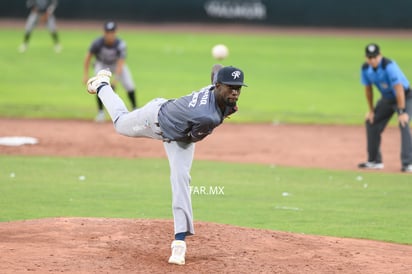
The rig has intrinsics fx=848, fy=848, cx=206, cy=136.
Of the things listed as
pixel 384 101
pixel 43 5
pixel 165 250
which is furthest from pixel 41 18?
pixel 165 250

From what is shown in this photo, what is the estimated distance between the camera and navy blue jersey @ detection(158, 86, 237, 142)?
26.8 ft

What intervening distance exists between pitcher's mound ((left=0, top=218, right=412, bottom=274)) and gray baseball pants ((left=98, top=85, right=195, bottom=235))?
0.50 metres

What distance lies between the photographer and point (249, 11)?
131ft

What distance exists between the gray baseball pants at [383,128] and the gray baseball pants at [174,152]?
23.4 ft

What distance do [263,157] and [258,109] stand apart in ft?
20.4

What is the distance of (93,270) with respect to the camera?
26.3 feet

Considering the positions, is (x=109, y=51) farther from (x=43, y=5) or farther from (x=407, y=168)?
(x=43, y=5)

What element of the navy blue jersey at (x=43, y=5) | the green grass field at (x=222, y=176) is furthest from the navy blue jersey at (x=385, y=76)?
the navy blue jersey at (x=43, y=5)

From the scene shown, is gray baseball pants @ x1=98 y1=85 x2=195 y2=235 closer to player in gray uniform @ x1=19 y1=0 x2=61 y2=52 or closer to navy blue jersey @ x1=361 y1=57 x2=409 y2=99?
navy blue jersey @ x1=361 y1=57 x2=409 y2=99

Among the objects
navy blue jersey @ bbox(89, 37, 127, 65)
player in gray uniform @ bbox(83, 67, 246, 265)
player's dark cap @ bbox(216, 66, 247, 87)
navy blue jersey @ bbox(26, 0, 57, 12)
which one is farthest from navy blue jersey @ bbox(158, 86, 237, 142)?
navy blue jersey @ bbox(26, 0, 57, 12)

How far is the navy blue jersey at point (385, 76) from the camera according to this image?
14414 mm

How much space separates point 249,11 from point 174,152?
3213 cm

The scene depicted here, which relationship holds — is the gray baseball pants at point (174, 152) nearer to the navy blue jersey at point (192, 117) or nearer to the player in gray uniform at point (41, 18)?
the navy blue jersey at point (192, 117)

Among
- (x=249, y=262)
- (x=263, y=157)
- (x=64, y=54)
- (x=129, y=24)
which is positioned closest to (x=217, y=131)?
(x=263, y=157)
